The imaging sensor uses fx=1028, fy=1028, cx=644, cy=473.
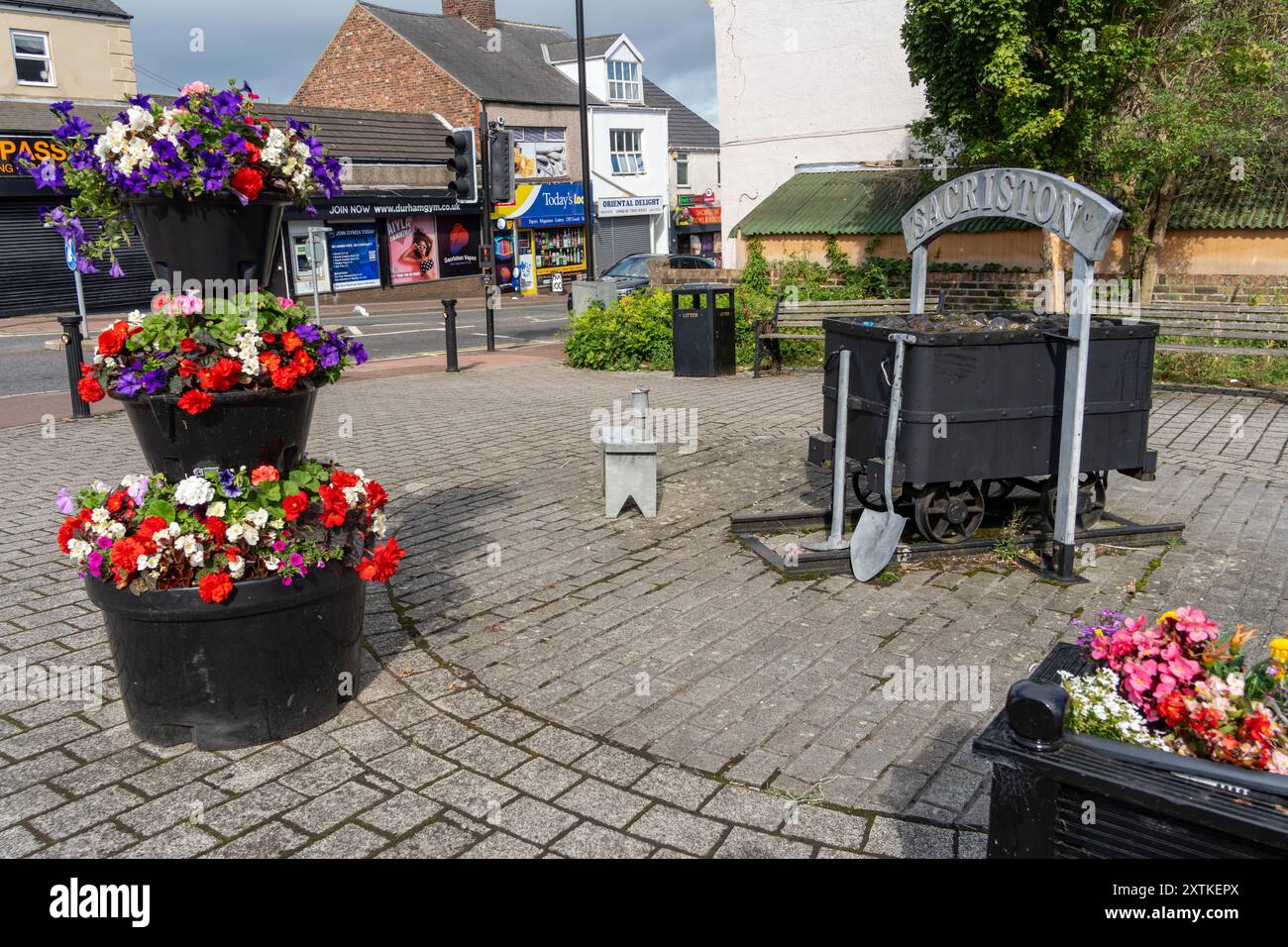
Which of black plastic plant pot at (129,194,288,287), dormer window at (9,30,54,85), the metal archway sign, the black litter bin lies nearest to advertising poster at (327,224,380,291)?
dormer window at (9,30,54,85)

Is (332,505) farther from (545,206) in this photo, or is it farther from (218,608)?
(545,206)

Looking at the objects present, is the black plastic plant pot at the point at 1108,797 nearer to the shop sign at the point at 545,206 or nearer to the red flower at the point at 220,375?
the red flower at the point at 220,375

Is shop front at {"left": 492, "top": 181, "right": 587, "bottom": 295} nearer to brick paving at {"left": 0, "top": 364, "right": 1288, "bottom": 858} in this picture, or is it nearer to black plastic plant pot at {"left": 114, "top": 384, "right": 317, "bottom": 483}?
brick paving at {"left": 0, "top": 364, "right": 1288, "bottom": 858}

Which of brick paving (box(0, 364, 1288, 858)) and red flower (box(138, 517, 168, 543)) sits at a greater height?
red flower (box(138, 517, 168, 543))

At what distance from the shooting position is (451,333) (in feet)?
51.5

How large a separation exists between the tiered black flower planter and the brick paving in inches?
6.4

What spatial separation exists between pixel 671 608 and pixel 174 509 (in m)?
2.75

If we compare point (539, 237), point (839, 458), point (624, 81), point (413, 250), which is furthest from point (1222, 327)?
point (624, 81)

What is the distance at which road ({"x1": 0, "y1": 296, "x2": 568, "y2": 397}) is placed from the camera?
1634 cm

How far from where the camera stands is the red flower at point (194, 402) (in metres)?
3.94

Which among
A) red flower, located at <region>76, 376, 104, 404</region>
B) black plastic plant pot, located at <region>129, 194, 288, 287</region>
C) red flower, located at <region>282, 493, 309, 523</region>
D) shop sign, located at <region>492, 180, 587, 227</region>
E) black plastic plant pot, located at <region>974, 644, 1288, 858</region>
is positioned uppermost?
shop sign, located at <region>492, 180, 587, 227</region>

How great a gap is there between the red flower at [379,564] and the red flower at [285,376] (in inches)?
30.6

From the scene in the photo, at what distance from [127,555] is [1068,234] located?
5.10 meters

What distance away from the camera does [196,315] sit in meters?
4.18
